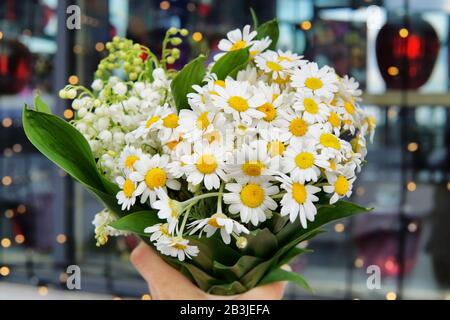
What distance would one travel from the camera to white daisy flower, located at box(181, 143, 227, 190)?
1.77 feet

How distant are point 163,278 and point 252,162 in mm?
213

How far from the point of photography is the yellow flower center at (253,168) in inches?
21.1

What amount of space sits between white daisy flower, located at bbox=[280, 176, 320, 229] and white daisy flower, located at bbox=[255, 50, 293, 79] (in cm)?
13

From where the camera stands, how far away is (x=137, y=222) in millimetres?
591

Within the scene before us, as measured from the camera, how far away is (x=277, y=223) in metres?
0.61

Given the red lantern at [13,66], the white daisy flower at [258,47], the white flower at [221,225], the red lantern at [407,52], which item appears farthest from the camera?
the red lantern at [13,66]

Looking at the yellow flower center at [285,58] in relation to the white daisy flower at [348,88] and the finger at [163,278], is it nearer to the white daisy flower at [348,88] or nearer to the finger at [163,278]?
the white daisy flower at [348,88]

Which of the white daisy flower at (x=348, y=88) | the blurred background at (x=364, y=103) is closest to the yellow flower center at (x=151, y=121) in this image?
the white daisy flower at (x=348, y=88)

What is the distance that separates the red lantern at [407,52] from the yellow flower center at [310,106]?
84.1 inches

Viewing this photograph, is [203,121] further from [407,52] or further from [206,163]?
[407,52]

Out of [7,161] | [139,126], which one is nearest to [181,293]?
[139,126]

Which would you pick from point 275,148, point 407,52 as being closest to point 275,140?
point 275,148

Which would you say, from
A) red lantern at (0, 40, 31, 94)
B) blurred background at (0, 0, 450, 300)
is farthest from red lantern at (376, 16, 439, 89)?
red lantern at (0, 40, 31, 94)
